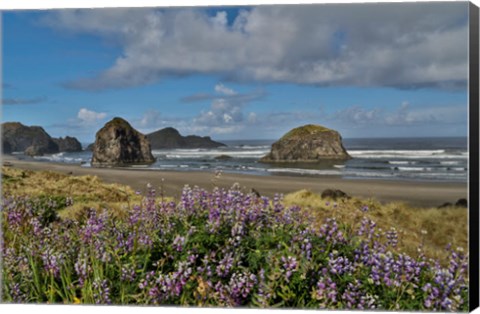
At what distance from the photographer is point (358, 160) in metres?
5.92

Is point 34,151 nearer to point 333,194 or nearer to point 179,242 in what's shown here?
point 179,242

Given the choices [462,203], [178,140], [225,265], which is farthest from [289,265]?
[178,140]

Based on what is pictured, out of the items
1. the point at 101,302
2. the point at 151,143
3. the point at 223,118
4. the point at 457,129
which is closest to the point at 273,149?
the point at 223,118

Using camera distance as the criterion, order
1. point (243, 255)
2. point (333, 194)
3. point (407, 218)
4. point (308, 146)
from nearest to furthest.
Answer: point (243, 255), point (407, 218), point (333, 194), point (308, 146)

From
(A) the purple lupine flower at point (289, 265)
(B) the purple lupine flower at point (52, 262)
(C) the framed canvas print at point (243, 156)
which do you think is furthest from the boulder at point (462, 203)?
(B) the purple lupine flower at point (52, 262)

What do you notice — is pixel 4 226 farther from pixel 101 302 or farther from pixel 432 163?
pixel 432 163

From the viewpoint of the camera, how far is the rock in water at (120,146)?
6227mm

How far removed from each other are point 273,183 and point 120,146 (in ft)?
5.03

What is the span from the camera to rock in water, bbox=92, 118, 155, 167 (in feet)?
20.4

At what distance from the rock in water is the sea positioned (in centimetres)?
10

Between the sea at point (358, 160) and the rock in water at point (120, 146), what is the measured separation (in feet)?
0.32

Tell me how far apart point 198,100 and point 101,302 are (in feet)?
6.53

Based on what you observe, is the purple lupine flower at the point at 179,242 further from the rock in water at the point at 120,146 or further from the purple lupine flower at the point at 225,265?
the rock in water at the point at 120,146

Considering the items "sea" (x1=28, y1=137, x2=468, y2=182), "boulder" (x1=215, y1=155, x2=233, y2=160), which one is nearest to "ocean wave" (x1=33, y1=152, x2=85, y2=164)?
"sea" (x1=28, y1=137, x2=468, y2=182)
